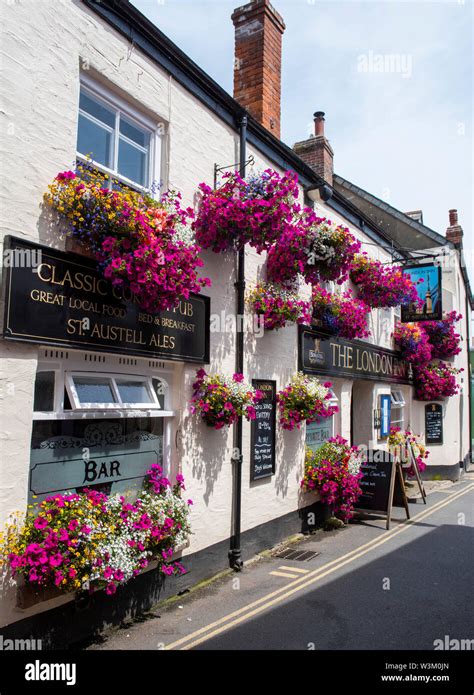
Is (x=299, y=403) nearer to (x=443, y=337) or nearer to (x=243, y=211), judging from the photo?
(x=243, y=211)

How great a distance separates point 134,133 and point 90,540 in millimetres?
4690

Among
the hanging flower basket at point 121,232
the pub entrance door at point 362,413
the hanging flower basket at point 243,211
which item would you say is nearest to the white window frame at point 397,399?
the pub entrance door at point 362,413

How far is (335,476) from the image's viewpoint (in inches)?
374

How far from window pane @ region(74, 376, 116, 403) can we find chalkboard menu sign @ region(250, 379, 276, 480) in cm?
303

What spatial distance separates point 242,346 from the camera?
Result: 778 cm

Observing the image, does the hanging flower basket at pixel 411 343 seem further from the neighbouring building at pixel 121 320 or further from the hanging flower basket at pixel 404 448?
the neighbouring building at pixel 121 320

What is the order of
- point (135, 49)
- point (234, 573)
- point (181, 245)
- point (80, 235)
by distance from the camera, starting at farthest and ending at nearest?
point (234, 573) → point (135, 49) → point (181, 245) → point (80, 235)

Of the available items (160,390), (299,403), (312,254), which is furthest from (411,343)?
(160,390)

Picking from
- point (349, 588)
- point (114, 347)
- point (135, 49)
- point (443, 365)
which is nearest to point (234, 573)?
point (349, 588)

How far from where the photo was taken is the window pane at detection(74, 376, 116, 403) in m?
5.26

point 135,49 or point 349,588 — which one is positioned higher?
point 135,49

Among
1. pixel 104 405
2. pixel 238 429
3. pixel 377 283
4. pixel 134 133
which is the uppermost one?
pixel 134 133

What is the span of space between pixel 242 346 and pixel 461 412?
48.2ft
